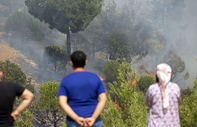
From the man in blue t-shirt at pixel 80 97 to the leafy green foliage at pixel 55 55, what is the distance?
29.3 m

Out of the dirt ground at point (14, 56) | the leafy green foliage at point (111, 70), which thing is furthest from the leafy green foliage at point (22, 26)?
the leafy green foliage at point (111, 70)

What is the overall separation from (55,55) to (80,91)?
30.1 meters

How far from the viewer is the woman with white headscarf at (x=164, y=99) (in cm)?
249

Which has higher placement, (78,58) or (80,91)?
(78,58)

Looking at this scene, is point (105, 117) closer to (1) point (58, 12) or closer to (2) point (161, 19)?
(1) point (58, 12)

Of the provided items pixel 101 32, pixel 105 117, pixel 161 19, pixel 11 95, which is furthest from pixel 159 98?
pixel 161 19

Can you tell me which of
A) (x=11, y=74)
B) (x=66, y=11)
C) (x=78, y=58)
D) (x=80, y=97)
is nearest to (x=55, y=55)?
(x=66, y=11)

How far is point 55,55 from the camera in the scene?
31672 mm

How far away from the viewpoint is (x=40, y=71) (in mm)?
34250

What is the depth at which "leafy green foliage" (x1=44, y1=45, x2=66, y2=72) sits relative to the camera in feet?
102

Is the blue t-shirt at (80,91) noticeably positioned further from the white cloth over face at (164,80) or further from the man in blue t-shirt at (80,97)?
the white cloth over face at (164,80)

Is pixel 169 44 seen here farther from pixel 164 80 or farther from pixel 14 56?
pixel 164 80

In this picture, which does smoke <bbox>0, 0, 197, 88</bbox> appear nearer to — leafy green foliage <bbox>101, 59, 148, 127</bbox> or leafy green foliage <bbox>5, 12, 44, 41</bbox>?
leafy green foliage <bbox>5, 12, 44, 41</bbox>

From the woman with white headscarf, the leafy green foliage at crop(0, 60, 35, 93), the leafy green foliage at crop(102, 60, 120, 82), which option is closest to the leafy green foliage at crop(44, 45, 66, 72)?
the leafy green foliage at crop(102, 60, 120, 82)
